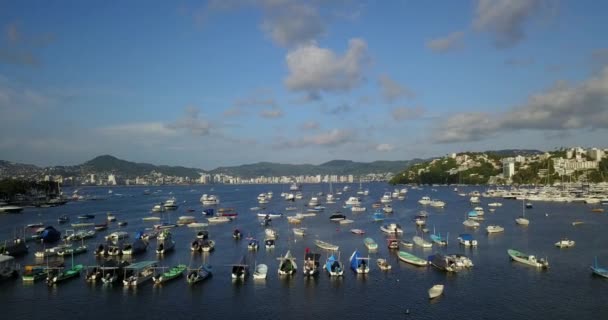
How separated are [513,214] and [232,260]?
57.0m

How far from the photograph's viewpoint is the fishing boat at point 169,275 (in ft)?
105

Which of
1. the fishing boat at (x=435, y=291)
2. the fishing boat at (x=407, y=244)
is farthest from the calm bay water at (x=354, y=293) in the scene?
the fishing boat at (x=407, y=244)

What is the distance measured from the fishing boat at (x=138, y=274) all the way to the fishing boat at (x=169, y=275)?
819mm

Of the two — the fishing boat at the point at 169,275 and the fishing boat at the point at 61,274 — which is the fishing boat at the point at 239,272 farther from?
the fishing boat at the point at 61,274

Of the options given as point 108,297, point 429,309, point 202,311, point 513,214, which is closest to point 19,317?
point 108,297

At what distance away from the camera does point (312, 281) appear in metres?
32.2

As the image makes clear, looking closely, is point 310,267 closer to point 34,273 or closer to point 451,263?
point 451,263

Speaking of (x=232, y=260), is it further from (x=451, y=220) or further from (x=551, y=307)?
(x=451, y=220)

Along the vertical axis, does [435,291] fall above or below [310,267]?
below

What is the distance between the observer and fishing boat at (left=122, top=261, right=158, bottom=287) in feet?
103

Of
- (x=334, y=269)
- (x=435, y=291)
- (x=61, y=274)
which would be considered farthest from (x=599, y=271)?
(x=61, y=274)

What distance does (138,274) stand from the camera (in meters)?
32.7

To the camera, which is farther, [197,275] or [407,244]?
[407,244]

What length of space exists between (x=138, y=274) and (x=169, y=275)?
7.17 feet
